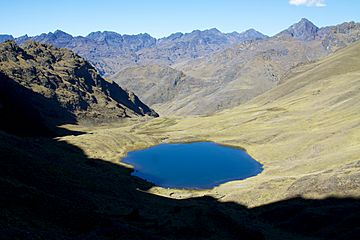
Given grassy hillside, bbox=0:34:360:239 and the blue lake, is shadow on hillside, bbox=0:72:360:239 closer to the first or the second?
grassy hillside, bbox=0:34:360:239

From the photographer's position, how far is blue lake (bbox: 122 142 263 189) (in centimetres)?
13688

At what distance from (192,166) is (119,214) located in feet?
340

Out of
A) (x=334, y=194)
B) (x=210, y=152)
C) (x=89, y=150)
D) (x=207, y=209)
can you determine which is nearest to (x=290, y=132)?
(x=210, y=152)

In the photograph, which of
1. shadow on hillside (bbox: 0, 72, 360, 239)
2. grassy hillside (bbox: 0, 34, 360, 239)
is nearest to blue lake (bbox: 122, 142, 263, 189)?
grassy hillside (bbox: 0, 34, 360, 239)

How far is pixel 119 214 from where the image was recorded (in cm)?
6047

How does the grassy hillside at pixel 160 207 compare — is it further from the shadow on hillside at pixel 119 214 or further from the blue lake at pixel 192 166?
the blue lake at pixel 192 166

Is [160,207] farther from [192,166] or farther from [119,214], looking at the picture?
[192,166]

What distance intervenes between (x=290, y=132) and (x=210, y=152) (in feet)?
130

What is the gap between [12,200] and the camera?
141 ft

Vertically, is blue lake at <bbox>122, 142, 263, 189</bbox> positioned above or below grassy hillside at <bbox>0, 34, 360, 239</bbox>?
below

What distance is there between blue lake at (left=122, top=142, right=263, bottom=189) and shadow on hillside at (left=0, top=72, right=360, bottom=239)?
47.1 m

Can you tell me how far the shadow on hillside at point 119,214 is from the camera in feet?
134

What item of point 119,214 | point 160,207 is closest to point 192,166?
point 160,207

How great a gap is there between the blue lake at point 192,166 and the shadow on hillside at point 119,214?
4714 centimetres
